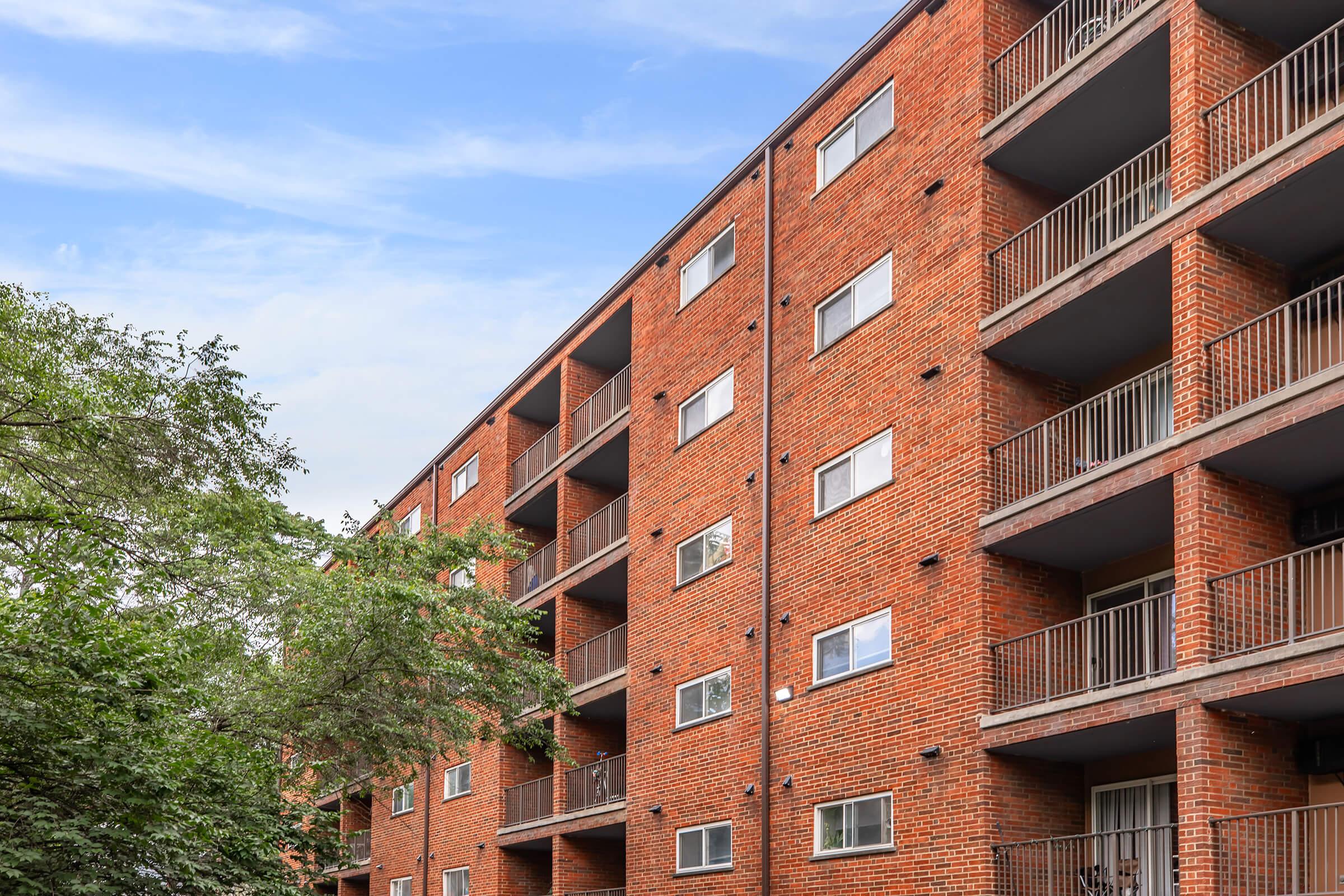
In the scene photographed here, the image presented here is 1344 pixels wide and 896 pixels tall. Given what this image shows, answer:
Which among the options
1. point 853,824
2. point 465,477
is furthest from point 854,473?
point 465,477

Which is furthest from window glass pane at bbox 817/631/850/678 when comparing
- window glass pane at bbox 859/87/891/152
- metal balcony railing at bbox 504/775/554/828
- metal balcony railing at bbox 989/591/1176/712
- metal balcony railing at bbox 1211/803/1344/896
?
metal balcony railing at bbox 504/775/554/828

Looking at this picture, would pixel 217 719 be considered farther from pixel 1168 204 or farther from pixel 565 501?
pixel 1168 204

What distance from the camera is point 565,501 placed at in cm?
3322

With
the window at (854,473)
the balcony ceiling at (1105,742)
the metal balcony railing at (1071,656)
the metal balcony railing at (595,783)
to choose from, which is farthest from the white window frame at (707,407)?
the balcony ceiling at (1105,742)

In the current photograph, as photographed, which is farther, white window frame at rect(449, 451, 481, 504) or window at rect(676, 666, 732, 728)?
white window frame at rect(449, 451, 481, 504)

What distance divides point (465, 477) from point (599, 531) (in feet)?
32.7

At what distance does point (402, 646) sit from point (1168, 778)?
1221 centimetres

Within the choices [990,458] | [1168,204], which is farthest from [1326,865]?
[1168,204]

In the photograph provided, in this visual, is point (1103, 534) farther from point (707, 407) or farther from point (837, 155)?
point (707, 407)

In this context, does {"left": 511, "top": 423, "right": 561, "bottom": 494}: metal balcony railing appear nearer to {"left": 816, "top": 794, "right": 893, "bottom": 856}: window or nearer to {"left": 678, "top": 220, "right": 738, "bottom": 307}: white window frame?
{"left": 678, "top": 220, "right": 738, "bottom": 307}: white window frame

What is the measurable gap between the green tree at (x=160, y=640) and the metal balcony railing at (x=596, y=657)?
21.1 ft

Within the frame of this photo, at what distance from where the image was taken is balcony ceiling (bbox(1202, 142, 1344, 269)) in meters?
→ 15.4

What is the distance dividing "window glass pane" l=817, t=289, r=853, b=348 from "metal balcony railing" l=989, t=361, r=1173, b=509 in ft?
13.2

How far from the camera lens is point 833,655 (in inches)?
852
